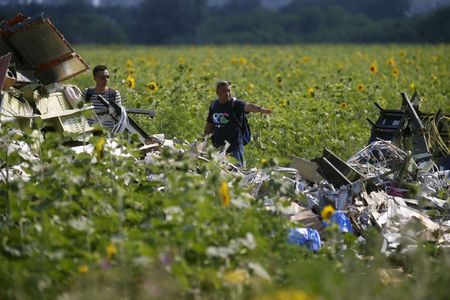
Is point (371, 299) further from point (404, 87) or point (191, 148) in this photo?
point (404, 87)

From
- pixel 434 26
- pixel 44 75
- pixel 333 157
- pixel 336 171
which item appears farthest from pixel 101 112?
pixel 434 26

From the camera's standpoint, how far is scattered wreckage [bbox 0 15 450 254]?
866 cm

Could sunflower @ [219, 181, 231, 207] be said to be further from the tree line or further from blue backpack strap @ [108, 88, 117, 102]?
the tree line

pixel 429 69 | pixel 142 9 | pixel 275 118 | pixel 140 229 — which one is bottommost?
pixel 142 9

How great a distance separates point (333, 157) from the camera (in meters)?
9.63

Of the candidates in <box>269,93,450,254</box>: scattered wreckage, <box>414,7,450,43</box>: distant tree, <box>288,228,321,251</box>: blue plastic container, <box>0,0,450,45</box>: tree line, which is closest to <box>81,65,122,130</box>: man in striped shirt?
<box>269,93,450,254</box>: scattered wreckage

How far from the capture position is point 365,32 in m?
58.3

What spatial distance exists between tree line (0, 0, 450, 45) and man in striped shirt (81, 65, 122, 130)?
1495 inches

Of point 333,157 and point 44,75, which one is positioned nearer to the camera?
point 333,157

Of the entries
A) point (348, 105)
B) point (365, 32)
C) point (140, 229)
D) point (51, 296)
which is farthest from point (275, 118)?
point (365, 32)

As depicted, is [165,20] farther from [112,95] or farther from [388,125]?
[388,125]

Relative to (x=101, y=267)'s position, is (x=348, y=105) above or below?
below

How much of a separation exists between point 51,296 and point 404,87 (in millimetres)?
14068

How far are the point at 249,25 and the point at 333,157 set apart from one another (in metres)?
57.7
